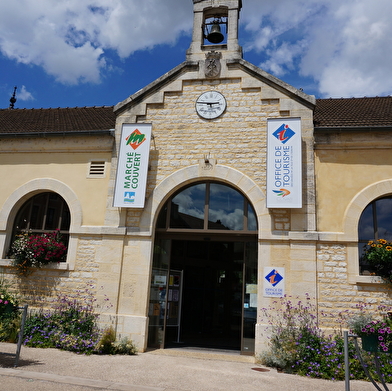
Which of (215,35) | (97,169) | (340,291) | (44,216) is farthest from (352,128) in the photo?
(44,216)

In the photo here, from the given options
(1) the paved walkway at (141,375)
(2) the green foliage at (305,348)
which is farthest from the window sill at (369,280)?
(1) the paved walkway at (141,375)

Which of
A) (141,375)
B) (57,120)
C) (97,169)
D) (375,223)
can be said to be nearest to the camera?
(141,375)

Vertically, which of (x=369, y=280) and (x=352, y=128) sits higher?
(x=352, y=128)

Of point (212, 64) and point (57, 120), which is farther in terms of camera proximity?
point (57, 120)

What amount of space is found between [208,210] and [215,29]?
5080 mm

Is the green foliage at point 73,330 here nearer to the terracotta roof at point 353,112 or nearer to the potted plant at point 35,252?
the potted plant at point 35,252

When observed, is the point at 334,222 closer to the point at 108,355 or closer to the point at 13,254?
the point at 108,355

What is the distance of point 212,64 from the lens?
32.3 feet

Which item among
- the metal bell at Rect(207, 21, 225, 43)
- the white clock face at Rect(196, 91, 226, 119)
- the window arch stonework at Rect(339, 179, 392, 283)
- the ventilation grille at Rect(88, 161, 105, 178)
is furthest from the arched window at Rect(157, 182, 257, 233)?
the metal bell at Rect(207, 21, 225, 43)

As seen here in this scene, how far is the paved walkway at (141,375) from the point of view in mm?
5764

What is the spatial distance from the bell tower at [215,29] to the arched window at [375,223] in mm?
4970

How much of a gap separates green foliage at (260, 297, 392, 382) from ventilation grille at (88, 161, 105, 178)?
5337 mm

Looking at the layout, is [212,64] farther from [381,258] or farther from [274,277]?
[381,258]

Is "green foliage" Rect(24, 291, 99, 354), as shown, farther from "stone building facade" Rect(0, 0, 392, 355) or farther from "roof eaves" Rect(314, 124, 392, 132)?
"roof eaves" Rect(314, 124, 392, 132)
